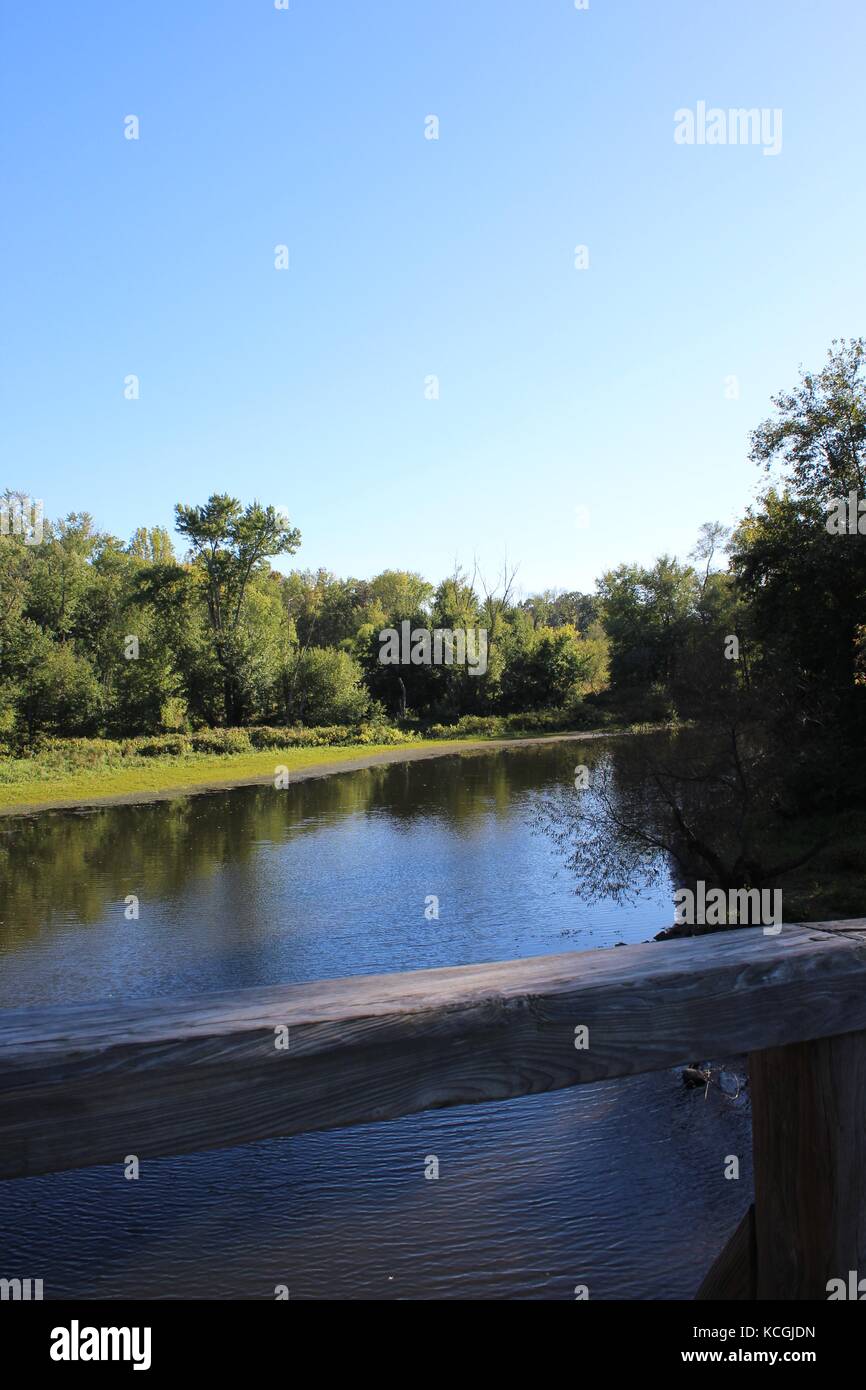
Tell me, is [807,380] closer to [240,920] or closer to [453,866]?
[453,866]

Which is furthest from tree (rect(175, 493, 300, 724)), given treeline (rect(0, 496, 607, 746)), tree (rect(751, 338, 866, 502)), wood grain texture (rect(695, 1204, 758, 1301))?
wood grain texture (rect(695, 1204, 758, 1301))

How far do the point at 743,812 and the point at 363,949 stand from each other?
18.6 feet

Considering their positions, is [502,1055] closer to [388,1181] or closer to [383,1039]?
[383,1039]

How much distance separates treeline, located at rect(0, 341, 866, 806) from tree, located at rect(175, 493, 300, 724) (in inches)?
4.6

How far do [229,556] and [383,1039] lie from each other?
2299 inches

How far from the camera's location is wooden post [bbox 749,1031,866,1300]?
160 centimetres

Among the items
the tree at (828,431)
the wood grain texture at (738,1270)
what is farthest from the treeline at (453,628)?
the wood grain texture at (738,1270)

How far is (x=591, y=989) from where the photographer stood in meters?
1.53

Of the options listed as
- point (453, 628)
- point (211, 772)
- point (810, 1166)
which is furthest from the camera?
point (453, 628)

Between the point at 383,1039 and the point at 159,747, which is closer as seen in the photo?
the point at 383,1039

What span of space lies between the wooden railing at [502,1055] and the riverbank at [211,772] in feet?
104

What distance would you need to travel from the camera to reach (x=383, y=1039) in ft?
4.61

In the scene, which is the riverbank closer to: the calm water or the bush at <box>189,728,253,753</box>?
the bush at <box>189,728,253,753</box>

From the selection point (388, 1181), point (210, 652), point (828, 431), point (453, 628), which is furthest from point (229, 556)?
point (388, 1181)
